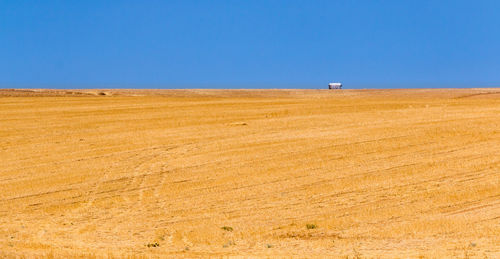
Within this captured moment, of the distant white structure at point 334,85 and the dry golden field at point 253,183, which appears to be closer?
the dry golden field at point 253,183

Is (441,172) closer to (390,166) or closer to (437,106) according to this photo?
(390,166)

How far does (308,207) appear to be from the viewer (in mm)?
15969

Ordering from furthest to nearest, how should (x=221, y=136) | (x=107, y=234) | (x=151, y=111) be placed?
(x=151, y=111) < (x=221, y=136) < (x=107, y=234)

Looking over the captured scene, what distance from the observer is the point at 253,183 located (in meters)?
18.5

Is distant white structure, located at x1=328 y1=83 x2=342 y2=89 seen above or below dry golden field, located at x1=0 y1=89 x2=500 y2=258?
above

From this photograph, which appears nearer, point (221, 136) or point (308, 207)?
point (308, 207)

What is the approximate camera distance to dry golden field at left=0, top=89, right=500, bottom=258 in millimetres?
12484

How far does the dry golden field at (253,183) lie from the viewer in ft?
41.0

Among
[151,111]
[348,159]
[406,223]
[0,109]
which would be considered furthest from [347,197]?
[0,109]

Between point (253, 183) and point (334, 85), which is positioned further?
point (334, 85)

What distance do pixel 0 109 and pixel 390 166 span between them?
23516mm

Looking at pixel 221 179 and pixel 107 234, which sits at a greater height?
pixel 221 179

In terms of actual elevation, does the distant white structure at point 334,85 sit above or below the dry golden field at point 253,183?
above

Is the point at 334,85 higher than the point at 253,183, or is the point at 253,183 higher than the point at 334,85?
the point at 334,85
